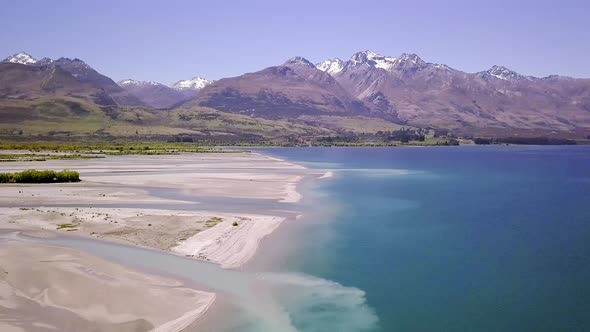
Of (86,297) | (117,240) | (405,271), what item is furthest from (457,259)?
(117,240)

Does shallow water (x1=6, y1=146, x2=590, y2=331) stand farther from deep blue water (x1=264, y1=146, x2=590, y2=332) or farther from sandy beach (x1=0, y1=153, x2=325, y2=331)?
sandy beach (x1=0, y1=153, x2=325, y2=331)

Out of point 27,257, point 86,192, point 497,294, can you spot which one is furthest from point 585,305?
point 86,192

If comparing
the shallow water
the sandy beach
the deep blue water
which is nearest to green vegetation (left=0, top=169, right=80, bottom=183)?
the sandy beach

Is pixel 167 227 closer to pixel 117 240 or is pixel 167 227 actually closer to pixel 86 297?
pixel 117 240

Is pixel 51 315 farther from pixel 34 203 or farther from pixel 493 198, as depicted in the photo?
pixel 493 198

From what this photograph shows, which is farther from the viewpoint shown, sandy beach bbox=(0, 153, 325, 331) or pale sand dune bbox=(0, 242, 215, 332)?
sandy beach bbox=(0, 153, 325, 331)

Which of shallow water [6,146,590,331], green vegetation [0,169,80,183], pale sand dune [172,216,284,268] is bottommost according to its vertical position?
shallow water [6,146,590,331]

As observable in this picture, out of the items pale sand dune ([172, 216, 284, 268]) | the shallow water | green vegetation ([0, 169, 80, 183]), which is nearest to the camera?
the shallow water
